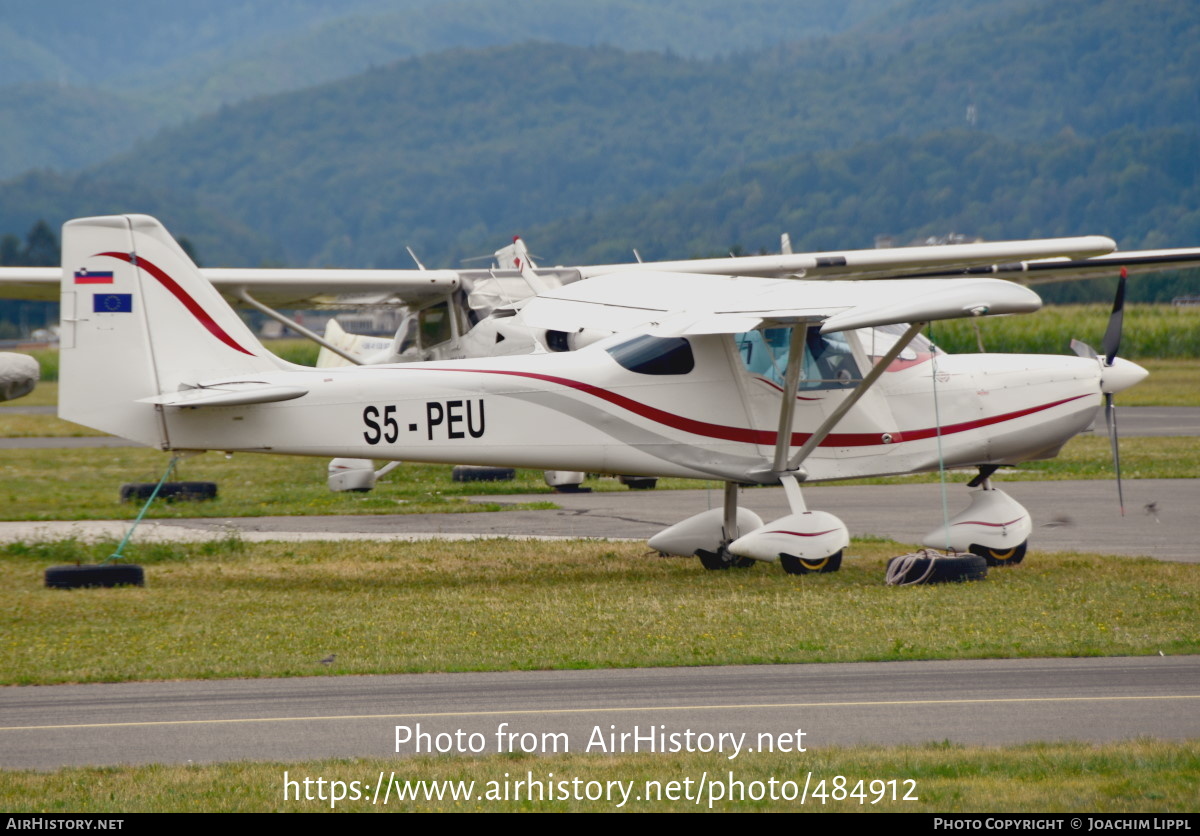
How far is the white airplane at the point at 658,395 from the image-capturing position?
38.8 ft

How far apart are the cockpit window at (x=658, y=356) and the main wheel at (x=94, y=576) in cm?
454

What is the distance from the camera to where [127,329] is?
11844 millimetres

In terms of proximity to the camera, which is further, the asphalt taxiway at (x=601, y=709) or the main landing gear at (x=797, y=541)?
the main landing gear at (x=797, y=541)

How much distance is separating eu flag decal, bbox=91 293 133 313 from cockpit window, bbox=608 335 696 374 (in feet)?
13.4

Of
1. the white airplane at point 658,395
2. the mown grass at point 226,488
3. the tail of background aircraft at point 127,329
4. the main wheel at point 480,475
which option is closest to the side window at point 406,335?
the mown grass at point 226,488

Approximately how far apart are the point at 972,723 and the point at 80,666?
5.60m

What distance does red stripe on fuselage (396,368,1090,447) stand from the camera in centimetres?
1226

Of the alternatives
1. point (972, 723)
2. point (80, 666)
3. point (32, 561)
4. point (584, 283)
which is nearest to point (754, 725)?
point (972, 723)

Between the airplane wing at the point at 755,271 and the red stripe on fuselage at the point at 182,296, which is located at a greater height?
the airplane wing at the point at 755,271

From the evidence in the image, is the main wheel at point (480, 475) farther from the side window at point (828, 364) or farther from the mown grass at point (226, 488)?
the side window at point (828, 364)

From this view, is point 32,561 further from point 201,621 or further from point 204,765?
point 204,765

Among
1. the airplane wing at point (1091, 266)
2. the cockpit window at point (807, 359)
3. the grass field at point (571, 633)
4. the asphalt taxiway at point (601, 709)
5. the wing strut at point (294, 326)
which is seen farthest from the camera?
the wing strut at point (294, 326)

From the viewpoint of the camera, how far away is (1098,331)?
45.8 meters

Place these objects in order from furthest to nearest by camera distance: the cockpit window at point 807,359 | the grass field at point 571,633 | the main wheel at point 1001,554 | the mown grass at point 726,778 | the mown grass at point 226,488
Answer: the mown grass at point 226,488 < the cockpit window at point 807,359 < the main wheel at point 1001,554 < the grass field at point 571,633 < the mown grass at point 726,778
